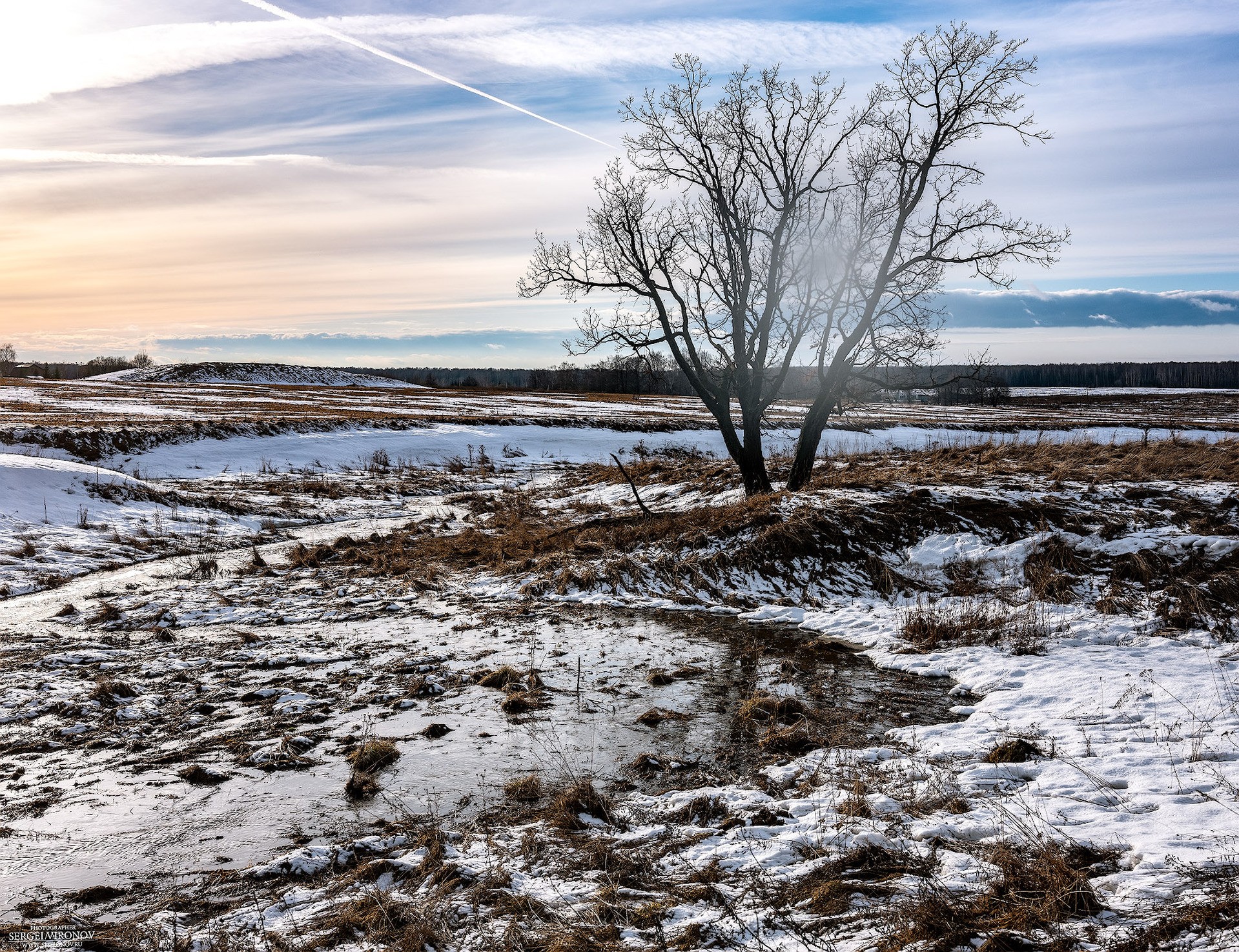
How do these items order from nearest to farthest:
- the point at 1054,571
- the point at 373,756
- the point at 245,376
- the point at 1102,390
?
the point at 373,756, the point at 1054,571, the point at 245,376, the point at 1102,390

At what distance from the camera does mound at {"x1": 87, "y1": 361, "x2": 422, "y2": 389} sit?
351 feet

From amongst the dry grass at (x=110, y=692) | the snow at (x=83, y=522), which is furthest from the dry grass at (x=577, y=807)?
the snow at (x=83, y=522)

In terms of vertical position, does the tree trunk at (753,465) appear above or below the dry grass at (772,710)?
above

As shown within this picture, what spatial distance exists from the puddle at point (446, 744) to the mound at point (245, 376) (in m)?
105

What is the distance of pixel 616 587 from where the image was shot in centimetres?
1408

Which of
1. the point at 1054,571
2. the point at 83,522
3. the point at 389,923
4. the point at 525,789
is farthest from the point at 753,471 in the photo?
the point at 83,522

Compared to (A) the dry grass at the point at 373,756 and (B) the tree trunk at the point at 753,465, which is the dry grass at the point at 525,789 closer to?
(A) the dry grass at the point at 373,756

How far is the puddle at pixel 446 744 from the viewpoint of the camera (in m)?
5.59

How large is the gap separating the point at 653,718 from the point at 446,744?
2.14 meters

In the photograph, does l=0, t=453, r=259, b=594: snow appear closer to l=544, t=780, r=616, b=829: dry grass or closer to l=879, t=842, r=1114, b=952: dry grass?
l=544, t=780, r=616, b=829: dry grass

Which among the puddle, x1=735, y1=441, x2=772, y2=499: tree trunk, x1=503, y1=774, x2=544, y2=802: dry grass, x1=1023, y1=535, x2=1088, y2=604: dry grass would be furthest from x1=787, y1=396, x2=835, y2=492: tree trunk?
x1=503, y1=774, x2=544, y2=802: dry grass

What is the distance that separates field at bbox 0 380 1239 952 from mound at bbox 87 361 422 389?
97855 millimetres

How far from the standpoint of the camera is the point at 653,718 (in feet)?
26.1

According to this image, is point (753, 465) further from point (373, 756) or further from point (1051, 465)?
point (373, 756)
